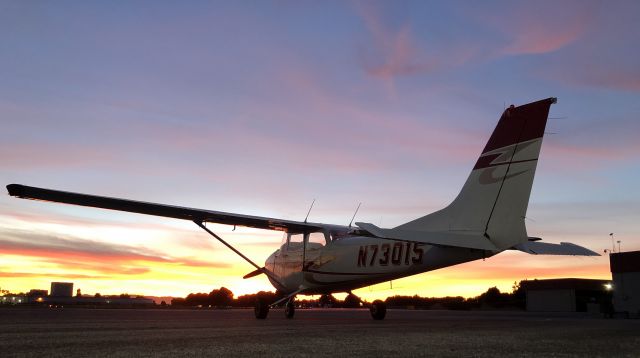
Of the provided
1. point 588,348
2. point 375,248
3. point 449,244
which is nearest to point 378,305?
point 375,248

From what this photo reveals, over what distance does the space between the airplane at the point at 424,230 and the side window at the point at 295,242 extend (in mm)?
41

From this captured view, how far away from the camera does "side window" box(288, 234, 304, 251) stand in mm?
19414

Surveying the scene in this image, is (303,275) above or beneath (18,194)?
beneath

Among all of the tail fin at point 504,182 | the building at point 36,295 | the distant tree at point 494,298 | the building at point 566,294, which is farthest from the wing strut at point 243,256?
the building at point 36,295

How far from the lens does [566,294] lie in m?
55.3

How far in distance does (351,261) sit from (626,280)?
38336 millimetres

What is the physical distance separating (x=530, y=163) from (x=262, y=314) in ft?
32.2

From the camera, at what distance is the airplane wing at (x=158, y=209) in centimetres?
1515

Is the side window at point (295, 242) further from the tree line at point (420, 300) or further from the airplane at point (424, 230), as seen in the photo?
the tree line at point (420, 300)

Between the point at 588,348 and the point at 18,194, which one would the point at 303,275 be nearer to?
the point at 18,194

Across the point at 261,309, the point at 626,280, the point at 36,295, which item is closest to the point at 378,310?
the point at 261,309

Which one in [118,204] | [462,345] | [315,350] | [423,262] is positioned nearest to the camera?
[315,350]

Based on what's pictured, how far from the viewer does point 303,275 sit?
1869 centimetres

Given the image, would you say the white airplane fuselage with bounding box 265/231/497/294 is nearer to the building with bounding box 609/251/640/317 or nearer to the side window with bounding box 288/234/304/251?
the side window with bounding box 288/234/304/251
